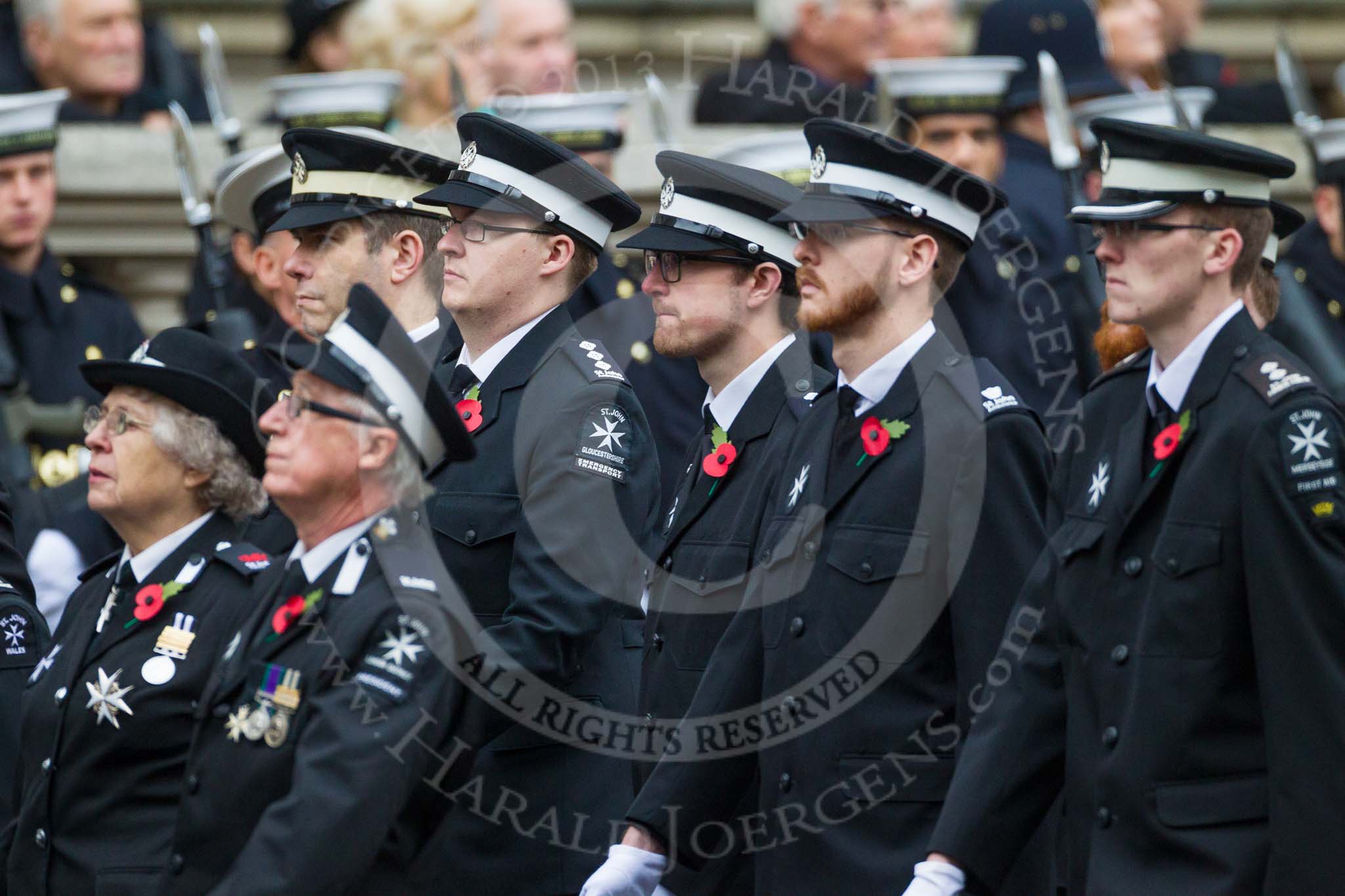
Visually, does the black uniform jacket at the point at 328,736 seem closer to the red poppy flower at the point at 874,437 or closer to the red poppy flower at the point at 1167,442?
the red poppy flower at the point at 874,437

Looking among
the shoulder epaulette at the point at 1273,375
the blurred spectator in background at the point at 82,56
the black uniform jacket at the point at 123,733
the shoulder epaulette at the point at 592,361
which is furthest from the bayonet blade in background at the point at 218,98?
the shoulder epaulette at the point at 1273,375

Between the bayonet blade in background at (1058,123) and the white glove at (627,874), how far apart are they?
389 centimetres

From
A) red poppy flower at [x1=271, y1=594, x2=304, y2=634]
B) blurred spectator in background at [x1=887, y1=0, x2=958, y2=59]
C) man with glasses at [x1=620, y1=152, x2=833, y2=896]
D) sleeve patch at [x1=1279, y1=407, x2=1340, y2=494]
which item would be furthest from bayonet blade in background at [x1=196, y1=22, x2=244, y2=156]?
sleeve patch at [x1=1279, y1=407, x2=1340, y2=494]

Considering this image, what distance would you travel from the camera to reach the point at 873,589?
4.94 meters

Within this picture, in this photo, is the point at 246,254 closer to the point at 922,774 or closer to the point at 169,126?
the point at 169,126

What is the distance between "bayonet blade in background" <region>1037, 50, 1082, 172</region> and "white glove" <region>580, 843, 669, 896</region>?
3886 mm

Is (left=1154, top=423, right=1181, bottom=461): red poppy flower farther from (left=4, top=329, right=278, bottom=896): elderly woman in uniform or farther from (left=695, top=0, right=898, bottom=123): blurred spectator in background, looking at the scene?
(left=695, top=0, right=898, bottom=123): blurred spectator in background

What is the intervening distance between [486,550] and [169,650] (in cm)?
71

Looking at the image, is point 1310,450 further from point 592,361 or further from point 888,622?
point 592,361

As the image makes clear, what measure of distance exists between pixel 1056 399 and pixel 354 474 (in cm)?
352

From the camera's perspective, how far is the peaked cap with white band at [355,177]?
607cm

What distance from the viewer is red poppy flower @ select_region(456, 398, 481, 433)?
540 cm

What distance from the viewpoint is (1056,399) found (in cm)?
748

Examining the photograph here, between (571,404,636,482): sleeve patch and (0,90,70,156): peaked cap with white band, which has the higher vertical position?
(571,404,636,482): sleeve patch
